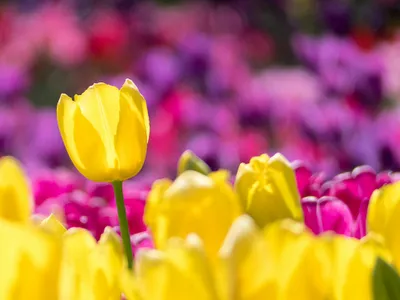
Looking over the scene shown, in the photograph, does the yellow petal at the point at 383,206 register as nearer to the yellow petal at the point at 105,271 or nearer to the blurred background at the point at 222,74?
the yellow petal at the point at 105,271

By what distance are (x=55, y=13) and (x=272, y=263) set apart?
272cm

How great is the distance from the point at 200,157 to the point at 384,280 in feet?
2.93

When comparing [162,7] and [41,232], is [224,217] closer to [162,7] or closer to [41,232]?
[41,232]

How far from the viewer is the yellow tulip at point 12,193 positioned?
32 centimetres

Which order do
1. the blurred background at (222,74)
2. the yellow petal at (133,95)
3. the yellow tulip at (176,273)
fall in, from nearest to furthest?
the yellow tulip at (176,273) → the yellow petal at (133,95) → the blurred background at (222,74)

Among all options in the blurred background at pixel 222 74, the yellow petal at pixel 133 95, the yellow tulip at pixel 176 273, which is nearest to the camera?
the yellow tulip at pixel 176 273

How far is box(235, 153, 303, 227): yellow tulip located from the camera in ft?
1.10

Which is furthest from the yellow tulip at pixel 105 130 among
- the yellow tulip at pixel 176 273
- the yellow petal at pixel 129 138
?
the yellow tulip at pixel 176 273

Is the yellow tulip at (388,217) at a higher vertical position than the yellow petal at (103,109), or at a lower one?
lower

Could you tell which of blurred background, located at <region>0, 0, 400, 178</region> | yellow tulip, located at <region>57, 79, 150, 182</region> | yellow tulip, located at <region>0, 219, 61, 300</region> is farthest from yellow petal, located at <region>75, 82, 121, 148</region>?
blurred background, located at <region>0, 0, 400, 178</region>

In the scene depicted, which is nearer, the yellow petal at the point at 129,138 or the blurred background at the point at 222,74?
the yellow petal at the point at 129,138

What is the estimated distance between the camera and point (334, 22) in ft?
6.98

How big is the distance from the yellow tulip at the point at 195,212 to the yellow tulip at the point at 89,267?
2cm

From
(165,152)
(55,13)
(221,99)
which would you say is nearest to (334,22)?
(221,99)
